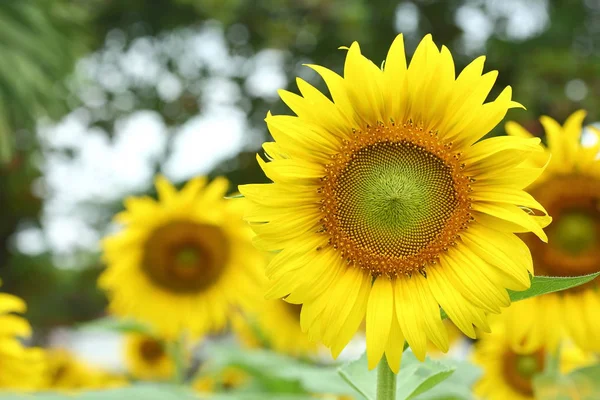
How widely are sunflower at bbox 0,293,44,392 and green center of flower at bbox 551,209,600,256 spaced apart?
103cm

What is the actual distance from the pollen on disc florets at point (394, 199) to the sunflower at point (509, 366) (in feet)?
2.40

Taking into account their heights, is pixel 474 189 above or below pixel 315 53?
below

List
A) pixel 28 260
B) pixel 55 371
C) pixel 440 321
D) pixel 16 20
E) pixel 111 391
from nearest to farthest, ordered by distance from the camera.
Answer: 1. pixel 440 321
2. pixel 111 391
3. pixel 55 371
4. pixel 16 20
5. pixel 28 260

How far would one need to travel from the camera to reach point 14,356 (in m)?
1.51

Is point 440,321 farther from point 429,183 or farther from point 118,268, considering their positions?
point 118,268

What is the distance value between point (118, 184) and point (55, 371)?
549 centimetres

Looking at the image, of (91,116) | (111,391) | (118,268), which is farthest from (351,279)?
(91,116)

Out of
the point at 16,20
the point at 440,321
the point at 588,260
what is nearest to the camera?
the point at 440,321

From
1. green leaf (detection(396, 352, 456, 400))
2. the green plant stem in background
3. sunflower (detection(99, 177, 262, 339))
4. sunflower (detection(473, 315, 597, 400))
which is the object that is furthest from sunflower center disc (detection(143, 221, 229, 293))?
green leaf (detection(396, 352, 456, 400))

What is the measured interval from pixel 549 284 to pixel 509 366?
88 centimetres

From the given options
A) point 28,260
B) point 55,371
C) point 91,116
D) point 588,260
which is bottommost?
point 588,260

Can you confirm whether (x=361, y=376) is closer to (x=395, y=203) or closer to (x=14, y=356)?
(x=395, y=203)

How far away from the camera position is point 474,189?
2.65 ft

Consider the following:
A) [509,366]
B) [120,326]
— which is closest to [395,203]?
[509,366]
